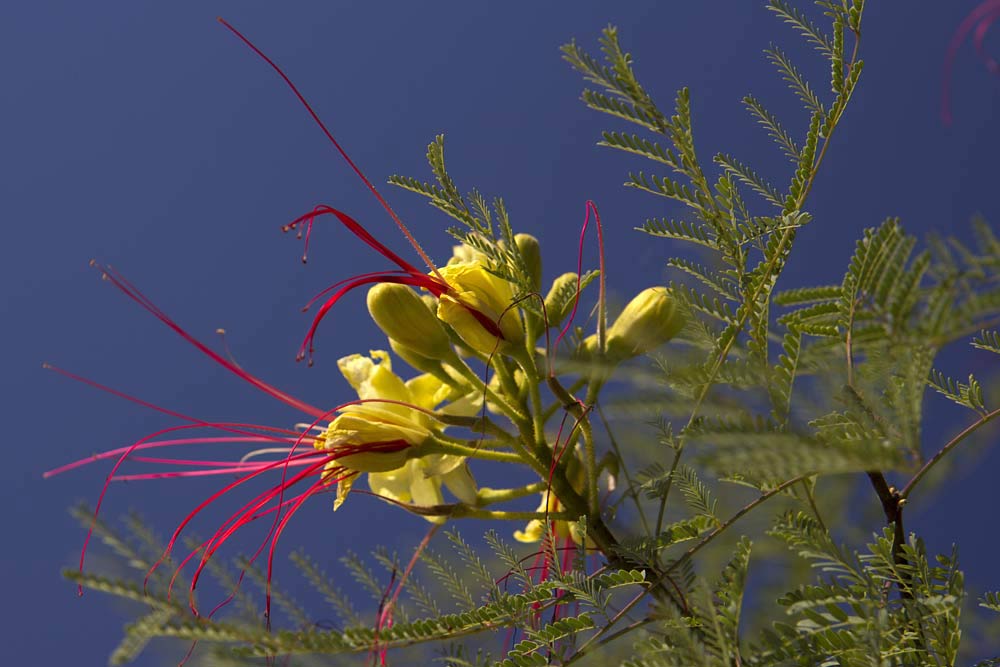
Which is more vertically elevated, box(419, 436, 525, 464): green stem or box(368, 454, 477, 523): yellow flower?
box(419, 436, 525, 464): green stem

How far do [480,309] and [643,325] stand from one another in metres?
0.13

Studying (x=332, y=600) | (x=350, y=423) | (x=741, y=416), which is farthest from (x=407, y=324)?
(x=741, y=416)

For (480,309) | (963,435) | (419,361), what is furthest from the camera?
(419,361)

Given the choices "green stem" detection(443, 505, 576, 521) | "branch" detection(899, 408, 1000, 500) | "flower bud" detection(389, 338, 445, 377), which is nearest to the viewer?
"branch" detection(899, 408, 1000, 500)

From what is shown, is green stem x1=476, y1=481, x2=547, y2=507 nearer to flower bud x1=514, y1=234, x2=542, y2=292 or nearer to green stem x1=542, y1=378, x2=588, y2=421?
green stem x1=542, y1=378, x2=588, y2=421

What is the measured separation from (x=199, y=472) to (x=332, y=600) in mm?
197

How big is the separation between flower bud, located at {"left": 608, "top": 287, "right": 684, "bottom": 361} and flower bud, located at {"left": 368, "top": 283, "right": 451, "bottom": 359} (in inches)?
5.3

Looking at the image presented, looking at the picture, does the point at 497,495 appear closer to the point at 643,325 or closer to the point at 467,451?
the point at 467,451

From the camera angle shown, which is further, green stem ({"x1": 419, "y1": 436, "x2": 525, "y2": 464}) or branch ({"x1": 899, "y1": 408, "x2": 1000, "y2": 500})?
green stem ({"x1": 419, "y1": 436, "x2": 525, "y2": 464})

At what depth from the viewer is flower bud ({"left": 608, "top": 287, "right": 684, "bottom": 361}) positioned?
2.39 feet

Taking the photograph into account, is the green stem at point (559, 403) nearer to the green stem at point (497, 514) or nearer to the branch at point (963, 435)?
the green stem at point (497, 514)

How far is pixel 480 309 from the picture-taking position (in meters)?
0.69

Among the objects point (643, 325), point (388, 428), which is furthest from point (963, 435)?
point (388, 428)

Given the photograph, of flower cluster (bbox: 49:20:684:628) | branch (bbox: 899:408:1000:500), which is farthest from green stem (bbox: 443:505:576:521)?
branch (bbox: 899:408:1000:500)
